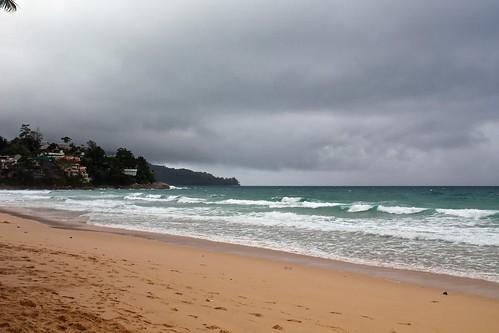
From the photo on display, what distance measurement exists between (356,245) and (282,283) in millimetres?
6629

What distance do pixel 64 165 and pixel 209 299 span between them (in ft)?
382

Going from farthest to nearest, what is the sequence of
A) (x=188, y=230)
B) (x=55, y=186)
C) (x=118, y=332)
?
(x=55, y=186) < (x=188, y=230) < (x=118, y=332)

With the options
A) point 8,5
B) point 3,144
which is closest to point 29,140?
point 3,144

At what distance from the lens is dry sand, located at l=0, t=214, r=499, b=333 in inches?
174

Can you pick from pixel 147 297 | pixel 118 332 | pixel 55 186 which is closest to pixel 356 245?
pixel 147 297

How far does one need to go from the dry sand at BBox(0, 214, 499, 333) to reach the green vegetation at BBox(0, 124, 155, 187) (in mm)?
106694

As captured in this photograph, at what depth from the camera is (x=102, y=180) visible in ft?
396

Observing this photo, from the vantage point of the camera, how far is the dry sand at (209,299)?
14.5 ft

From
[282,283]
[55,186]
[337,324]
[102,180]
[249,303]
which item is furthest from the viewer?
[102,180]

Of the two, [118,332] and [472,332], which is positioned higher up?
[118,332]

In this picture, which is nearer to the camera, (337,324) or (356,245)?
(337,324)

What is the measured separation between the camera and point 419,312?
20.5 feet

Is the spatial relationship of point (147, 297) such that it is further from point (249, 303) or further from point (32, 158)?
point (32, 158)

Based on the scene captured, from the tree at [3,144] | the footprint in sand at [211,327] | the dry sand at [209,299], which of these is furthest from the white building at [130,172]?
the footprint in sand at [211,327]
